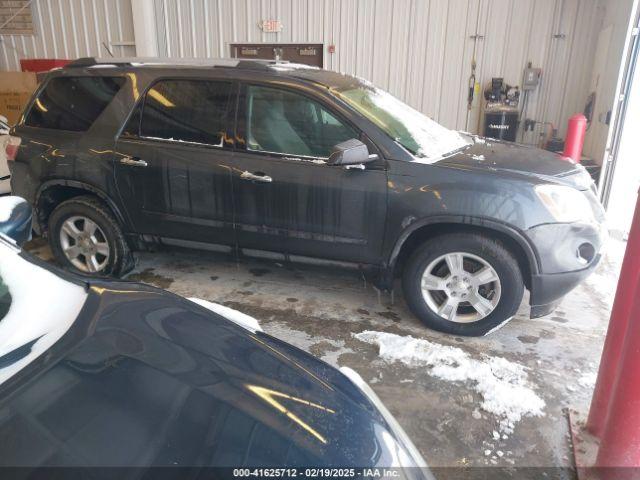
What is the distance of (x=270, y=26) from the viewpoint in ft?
27.9

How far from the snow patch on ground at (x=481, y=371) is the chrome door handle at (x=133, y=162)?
2062 mm

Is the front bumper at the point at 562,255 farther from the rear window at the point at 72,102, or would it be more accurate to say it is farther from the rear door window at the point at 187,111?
the rear window at the point at 72,102

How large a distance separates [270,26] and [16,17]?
5324 millimetres

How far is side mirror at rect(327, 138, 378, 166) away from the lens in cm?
304

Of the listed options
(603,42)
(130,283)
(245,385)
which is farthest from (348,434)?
(603,42)

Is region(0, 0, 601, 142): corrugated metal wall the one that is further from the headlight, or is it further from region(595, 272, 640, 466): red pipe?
region(595, 272, 640, 466): red pipe

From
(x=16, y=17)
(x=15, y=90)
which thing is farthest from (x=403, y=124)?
(x=16, y=17)

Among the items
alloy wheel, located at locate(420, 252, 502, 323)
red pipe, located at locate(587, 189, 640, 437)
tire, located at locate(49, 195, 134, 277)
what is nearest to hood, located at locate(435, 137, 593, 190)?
alloy wheel, located at locate(420, 252, 502, 323)

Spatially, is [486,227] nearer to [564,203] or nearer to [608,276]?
[564,203]

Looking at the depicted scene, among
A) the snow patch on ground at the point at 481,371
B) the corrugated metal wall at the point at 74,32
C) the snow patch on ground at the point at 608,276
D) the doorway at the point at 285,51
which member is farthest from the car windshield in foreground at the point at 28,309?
the corrugated metal wall at the point at 74,32

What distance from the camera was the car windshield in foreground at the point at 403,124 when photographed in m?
3.36

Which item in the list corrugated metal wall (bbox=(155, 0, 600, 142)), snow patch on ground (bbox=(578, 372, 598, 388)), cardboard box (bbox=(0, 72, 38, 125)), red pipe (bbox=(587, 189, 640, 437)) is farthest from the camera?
cardboard box (bbox=(0, 72, 38, 125))

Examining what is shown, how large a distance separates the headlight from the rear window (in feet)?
10.6

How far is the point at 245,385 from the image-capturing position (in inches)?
56.4
